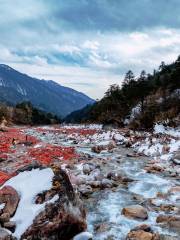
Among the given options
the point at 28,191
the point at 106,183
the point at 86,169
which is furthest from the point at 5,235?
the point at 86,169

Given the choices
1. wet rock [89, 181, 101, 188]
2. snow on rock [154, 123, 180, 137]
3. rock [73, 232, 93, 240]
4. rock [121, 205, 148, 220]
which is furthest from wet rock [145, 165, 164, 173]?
snow on rock [154, 123, 180, 137]

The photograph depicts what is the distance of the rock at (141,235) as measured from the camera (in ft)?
34.1

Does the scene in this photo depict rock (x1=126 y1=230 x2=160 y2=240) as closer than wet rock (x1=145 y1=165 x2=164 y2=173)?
Yes

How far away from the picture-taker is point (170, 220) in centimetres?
1208

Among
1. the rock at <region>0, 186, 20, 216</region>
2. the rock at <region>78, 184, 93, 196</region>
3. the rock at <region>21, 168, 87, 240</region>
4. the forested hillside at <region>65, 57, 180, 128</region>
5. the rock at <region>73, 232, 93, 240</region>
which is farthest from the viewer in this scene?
the forested hillside at <region>65, 57, 180, 128</region>

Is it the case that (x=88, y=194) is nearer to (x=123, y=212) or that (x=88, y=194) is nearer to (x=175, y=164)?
(x=123, y=212)

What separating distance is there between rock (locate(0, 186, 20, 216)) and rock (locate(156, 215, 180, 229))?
16.7 feet

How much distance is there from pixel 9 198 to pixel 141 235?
4.49 m

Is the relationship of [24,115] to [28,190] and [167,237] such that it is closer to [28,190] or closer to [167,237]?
[28,190]

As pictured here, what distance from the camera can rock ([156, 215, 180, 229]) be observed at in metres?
11.7

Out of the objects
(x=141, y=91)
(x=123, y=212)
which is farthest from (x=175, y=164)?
(x=141, y=91)

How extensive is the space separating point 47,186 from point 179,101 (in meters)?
53.2

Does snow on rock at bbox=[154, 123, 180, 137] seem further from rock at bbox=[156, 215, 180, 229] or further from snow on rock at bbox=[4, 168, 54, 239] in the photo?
snow on rock at bbox=[4, 168, 54, 239]

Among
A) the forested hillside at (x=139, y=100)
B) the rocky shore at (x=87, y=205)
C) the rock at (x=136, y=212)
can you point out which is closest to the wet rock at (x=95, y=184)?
the rocky shore at (x=87, y=205)
